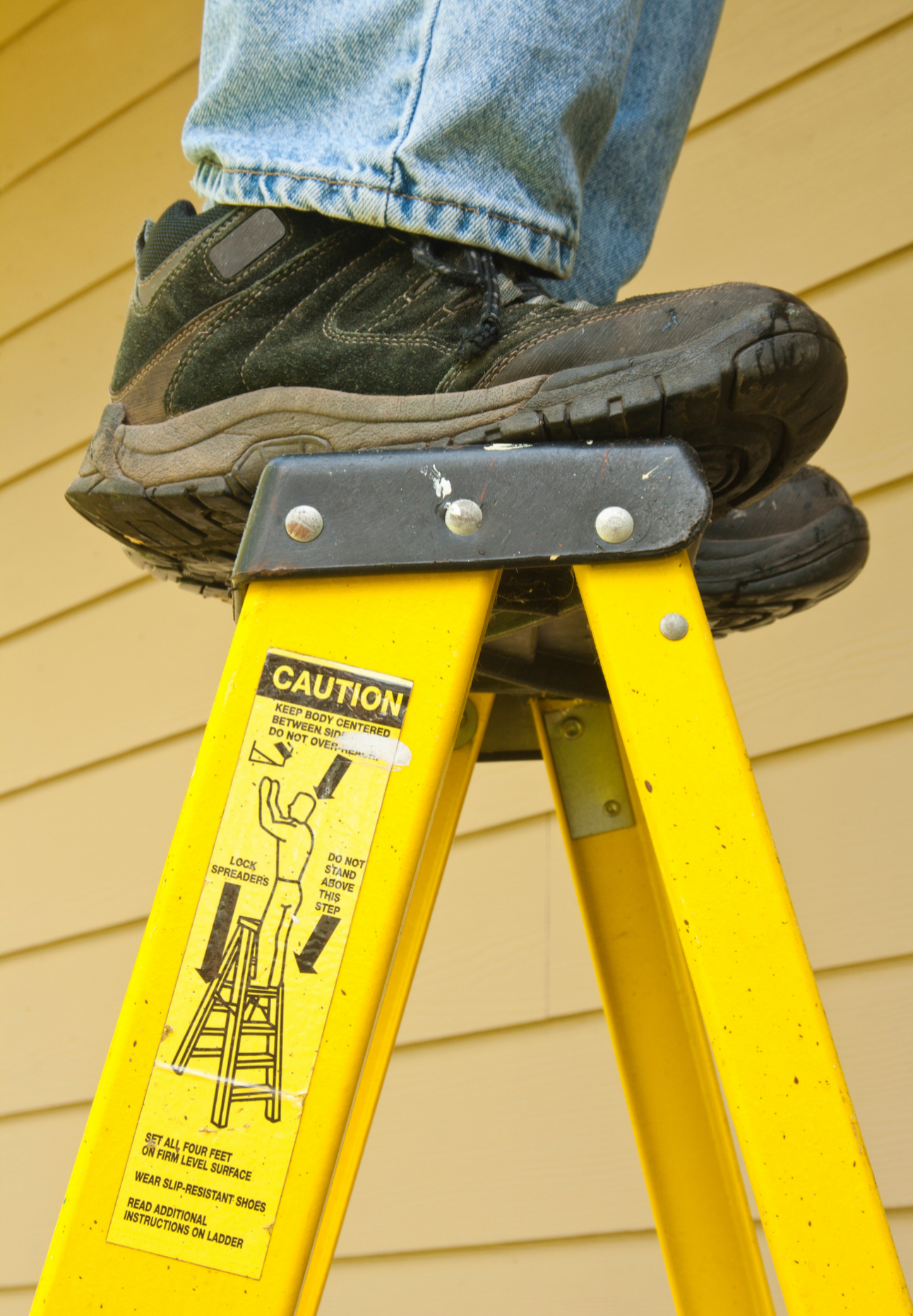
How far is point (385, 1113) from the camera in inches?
50.9

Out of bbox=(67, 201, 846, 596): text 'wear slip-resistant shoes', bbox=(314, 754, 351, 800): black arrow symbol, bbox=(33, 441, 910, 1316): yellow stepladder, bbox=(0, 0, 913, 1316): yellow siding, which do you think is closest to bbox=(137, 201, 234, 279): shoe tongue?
bbox=(67, 201, 846, 596): text 'wear slip-resistant shoes'

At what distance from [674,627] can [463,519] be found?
0.31 ft

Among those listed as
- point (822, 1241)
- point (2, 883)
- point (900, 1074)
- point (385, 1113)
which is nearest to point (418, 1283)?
point (385, 1113)

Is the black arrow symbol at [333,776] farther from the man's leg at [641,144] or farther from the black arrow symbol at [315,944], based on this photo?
the man's leg at [641,144]

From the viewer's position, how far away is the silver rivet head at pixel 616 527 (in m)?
0.44

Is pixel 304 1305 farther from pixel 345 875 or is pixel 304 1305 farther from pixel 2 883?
pixel 2 883

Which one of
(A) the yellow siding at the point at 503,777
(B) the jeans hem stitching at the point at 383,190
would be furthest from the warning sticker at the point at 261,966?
(A) the yellow siding at the point at 503,777

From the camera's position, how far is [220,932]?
40 centimetres

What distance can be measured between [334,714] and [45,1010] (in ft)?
4.53

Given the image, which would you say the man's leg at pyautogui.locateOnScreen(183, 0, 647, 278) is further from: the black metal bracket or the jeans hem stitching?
the black metal bracket

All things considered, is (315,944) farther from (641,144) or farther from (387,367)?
(641,144)

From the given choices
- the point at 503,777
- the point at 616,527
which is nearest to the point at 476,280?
the point at 616,527

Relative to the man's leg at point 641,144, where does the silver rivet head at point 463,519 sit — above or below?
below

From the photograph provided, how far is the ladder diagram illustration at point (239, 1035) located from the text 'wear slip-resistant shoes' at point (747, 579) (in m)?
0.23
